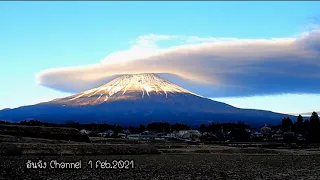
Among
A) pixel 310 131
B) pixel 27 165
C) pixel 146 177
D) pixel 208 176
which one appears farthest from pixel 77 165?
pixel 310 131

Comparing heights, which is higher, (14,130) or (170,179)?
(14,130)

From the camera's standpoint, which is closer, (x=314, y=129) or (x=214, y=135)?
(x=314, y=129)

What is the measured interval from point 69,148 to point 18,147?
4184 mm

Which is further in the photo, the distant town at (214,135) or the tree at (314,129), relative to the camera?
the tree at (314,129)

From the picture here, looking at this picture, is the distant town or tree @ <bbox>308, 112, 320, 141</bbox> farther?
tree @ <bbox>308, 112, 320, 141</bbox>

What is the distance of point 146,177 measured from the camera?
71.6ft

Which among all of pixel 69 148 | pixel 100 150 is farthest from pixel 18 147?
pixel 100 150

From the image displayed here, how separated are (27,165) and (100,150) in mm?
13679

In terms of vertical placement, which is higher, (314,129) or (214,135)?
(314,129)

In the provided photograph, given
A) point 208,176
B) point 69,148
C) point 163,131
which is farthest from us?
point 163,131

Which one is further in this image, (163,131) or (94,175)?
(163,131)

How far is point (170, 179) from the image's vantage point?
21.2 metres

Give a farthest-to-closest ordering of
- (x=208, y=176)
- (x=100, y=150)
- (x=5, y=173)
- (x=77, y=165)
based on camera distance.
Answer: (x=100, y=150) → (x=77, y=165) → (x=208, y=176) → (x=5, y=173)

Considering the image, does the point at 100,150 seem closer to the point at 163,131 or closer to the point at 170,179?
the point at 170,179
